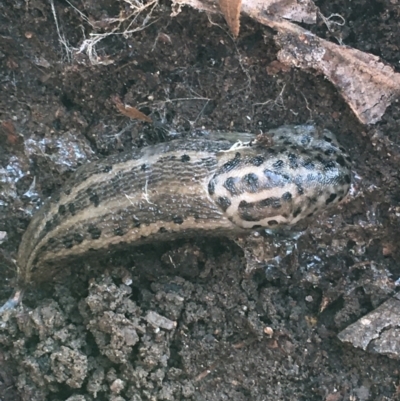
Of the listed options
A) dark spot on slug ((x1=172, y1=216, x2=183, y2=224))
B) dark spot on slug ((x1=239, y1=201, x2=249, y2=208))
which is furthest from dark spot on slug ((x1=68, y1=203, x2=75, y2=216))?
dark spot on slug ((x1=239, y1=201, x2=249, y2=208))

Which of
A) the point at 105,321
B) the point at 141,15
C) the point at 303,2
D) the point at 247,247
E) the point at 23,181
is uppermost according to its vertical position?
the point at 303,2

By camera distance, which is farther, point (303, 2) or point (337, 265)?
point (337, 265)

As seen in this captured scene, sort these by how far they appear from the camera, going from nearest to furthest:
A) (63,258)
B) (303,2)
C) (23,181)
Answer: (303,2), (63,258), (23,181)

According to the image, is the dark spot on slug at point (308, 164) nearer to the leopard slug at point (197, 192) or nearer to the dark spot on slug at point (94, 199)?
the leopard slug at point (197, 192)

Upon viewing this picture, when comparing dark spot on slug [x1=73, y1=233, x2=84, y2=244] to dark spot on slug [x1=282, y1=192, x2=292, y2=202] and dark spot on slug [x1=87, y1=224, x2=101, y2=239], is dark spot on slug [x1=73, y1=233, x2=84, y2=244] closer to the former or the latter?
dark spot on slug [x1=87, y1=224, x2=101, y2=239]

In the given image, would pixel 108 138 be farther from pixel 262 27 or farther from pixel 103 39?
pixel 262 27

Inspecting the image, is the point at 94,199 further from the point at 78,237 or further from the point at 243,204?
the point at 243,204

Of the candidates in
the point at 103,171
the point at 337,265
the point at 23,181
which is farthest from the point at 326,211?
the point at 23,181

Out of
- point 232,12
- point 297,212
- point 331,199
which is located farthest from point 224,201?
point 232,12
